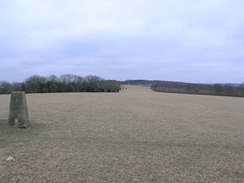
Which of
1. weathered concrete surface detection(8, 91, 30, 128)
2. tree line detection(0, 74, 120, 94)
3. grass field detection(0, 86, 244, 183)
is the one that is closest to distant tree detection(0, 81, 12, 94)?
tree line detection(0, 74, 120, 94)

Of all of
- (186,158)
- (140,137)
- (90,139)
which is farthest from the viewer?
(140,137)

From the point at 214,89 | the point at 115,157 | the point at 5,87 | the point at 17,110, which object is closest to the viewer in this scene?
the point at 115,157

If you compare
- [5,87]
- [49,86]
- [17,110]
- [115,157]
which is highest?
[49,86]

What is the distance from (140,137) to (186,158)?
2.51 meters

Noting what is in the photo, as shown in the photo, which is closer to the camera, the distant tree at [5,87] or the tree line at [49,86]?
the distant tree at [5,87]

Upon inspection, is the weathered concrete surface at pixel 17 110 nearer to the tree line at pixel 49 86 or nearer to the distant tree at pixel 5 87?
the tree line at pixel 49 86

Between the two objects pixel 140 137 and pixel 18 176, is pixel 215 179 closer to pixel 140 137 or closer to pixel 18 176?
pixel 140 137

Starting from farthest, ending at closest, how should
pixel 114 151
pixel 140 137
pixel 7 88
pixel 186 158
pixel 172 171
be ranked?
pixel 7 88, pixel 140 137, pixel 114 151, pixel 186 158, pixel 172 171

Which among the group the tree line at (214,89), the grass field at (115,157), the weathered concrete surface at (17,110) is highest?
the tree line at (214,89)

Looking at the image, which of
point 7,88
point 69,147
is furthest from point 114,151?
point 7,88

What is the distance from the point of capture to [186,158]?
17.5 feet

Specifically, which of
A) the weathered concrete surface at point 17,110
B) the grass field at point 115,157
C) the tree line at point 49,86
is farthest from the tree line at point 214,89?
the weathered concrete surface at point 17,110

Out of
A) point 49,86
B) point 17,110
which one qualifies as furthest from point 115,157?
point 49,86

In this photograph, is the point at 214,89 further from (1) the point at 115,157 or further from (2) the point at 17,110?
(2) the point at 17,110
